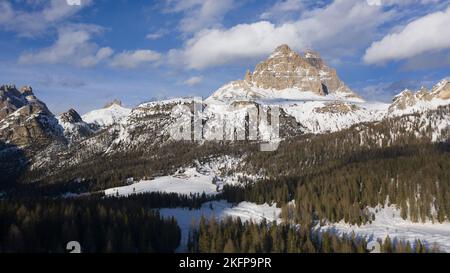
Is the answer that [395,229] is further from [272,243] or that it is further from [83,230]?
[83,230]

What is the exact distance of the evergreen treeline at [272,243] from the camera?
115000 mm

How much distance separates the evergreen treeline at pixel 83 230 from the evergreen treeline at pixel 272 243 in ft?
35.7

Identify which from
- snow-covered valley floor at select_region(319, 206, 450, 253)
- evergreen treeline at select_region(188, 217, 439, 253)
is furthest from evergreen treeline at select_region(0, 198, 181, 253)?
snow-covered valley floor at select_region(319, 206, 450, 253)

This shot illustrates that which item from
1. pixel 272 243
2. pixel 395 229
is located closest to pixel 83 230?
pixel 272 243

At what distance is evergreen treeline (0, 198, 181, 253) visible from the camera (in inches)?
4569

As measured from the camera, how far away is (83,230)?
130625 mm

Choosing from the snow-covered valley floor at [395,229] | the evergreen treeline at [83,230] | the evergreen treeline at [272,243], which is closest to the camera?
the evergreen treeline at [272,243]

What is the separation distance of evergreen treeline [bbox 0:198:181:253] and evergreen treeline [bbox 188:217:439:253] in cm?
1089

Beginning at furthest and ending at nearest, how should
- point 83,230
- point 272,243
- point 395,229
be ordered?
point 395,229
point 83,230
point 272,243

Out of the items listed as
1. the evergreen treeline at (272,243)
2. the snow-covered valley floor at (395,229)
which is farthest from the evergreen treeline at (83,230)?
the snow-covered valley floor at (395,229)

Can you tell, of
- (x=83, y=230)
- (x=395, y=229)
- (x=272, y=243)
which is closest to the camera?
(x=272, y=243)

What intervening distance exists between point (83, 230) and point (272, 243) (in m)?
54.4

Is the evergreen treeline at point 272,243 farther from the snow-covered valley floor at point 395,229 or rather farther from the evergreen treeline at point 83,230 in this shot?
the evergreen treeline at point 83,230
